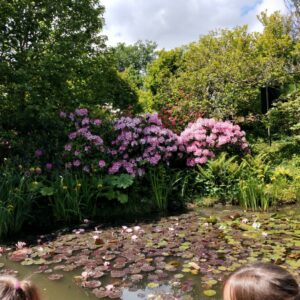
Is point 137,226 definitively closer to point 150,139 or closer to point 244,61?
point 150,139

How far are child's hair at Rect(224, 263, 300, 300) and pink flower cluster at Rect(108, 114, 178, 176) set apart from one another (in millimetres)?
5494

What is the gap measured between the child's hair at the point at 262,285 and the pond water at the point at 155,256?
224 centimetres

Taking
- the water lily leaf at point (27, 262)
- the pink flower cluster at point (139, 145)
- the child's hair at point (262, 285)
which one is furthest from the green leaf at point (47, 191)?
the child's hair at point (262, 285)

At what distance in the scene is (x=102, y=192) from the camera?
21.5 feet

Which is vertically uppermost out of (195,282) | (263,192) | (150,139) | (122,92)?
(122,92)

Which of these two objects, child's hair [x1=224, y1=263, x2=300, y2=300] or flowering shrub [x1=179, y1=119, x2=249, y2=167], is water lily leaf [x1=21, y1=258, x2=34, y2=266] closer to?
child's hair [x1=224, y1=263, x2=300, y2=300]

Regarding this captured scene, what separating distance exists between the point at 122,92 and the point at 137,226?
7.22 metres

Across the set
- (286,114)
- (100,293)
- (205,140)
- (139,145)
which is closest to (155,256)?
(100,293)

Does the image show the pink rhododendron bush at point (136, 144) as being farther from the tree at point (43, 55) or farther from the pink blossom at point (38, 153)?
the tree at point (43, 55)

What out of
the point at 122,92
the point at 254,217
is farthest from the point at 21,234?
the point at 122,92

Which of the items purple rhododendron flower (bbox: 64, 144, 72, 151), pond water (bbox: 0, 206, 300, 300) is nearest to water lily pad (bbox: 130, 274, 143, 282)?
pond water (bbox: 0, 206, 300, 300)

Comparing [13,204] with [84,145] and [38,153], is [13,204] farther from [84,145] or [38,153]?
[84,145]

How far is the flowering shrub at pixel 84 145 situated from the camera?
662 centimetres

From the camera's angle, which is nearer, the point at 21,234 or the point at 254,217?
the point at 21,234
